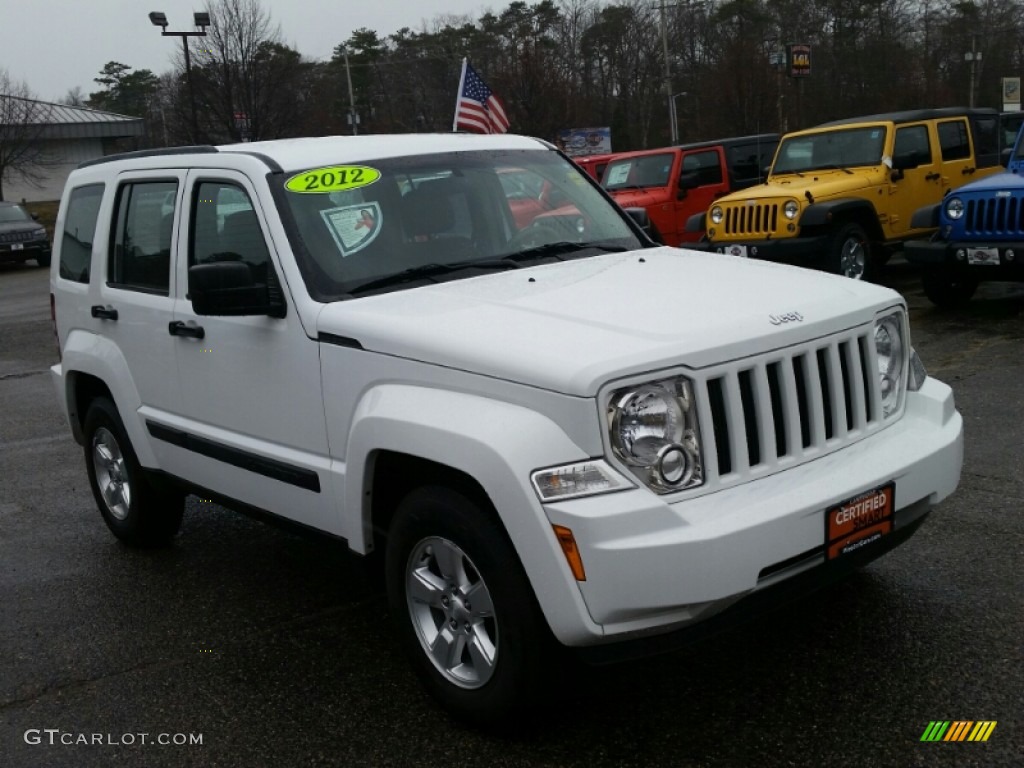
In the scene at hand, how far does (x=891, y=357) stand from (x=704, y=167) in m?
13.1

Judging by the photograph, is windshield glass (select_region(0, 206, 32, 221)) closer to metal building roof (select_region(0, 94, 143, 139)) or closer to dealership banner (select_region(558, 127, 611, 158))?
dealership banner (select_region(558, 127, 611, 158))

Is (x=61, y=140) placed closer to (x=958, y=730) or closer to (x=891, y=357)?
(x=891, y=357)

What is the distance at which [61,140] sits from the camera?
58.8 meters

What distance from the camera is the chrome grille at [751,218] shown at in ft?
40.2

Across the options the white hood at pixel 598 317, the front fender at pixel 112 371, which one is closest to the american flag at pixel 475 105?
the front fender at pixel 112 371

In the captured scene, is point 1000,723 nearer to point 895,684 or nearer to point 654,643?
point 895,684

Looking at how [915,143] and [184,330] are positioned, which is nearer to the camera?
[184,330]

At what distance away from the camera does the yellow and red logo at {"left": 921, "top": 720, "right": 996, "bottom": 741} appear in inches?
128

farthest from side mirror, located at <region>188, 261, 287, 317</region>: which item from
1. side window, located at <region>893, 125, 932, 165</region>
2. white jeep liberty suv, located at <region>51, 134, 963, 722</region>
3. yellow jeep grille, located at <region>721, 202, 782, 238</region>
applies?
side window, located at <region>893, 125, 932, 165</region>

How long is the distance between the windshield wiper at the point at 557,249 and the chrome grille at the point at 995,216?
6.45m

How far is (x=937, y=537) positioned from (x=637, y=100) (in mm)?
67198

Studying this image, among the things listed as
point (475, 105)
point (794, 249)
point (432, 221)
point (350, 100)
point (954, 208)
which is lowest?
point (794, 249)

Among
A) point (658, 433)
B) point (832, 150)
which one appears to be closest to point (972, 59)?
point (832, 150)

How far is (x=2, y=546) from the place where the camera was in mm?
5910
